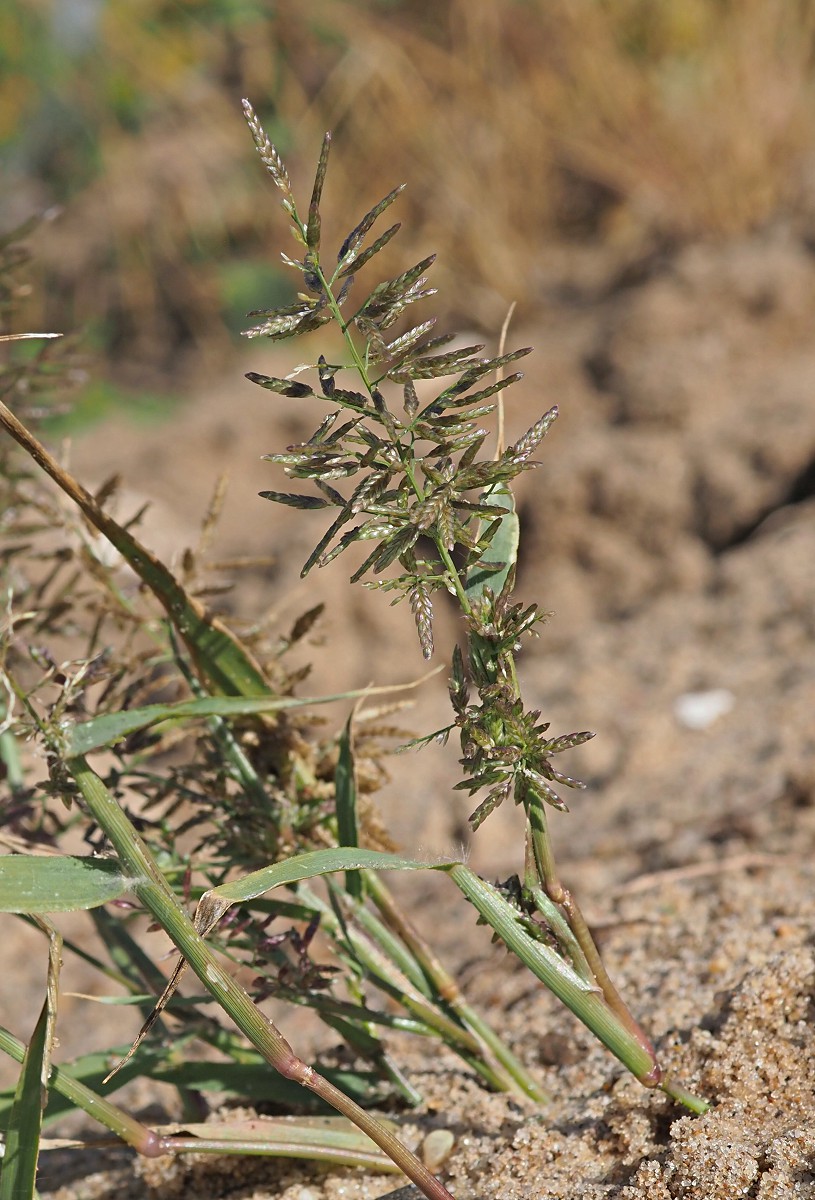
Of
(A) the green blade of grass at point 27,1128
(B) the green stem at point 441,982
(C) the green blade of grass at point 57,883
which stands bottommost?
(A) the green blade of grass at point 27,1128

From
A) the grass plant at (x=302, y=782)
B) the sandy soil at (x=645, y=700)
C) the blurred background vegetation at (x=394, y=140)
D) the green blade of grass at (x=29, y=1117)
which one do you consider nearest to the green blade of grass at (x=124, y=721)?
the grass plant at (x=302, y=782)

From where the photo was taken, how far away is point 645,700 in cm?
223

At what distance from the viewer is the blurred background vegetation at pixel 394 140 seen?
4.20 meters

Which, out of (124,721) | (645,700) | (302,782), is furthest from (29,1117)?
(645,700)

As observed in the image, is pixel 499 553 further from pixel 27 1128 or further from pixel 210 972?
pixel 27 1128

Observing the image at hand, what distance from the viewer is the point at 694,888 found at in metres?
1.53

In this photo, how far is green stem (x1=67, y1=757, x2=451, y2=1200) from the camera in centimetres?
74

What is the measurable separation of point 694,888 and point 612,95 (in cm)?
368

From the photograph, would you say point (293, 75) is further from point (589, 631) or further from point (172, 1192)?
point (172, 1192)

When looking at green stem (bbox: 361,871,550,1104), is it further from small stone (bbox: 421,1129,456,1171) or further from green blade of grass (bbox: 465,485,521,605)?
green blade of grass (bbox: 465,485,521,605)

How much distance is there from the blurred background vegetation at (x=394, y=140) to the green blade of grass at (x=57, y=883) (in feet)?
9.28

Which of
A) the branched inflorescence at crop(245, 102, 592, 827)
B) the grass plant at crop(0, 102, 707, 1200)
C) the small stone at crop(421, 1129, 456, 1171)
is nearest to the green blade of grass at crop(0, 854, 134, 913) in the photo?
the grass plant at crop(0, 102, 707, 1200)

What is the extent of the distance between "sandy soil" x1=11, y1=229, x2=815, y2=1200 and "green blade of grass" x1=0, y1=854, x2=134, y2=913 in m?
0.39

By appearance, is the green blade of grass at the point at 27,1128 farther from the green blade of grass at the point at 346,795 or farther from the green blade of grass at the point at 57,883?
the green blade of grass at the point at 346,795
